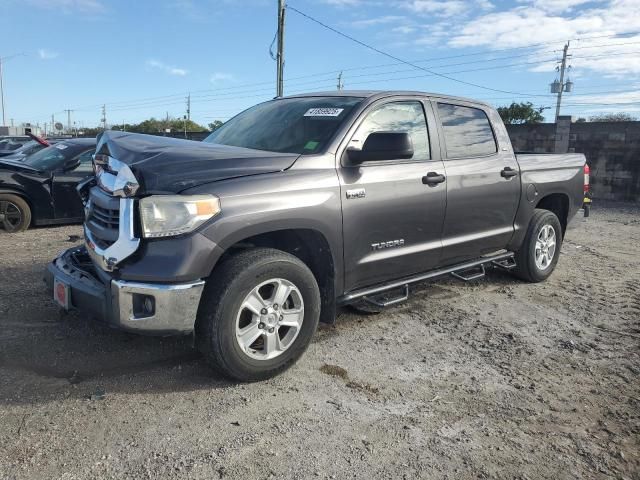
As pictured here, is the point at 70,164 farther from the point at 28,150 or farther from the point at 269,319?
the point at 269,319

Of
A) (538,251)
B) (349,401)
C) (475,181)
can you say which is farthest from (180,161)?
(538,251)

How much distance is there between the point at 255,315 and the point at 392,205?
136 cm

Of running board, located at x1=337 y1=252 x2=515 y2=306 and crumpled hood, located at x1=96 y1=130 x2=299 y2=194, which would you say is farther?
running board, located at x1=337 y1=252 x2=515 y2=306

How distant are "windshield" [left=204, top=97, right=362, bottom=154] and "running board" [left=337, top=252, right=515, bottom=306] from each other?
1.09m

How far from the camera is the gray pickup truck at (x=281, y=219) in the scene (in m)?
2.94

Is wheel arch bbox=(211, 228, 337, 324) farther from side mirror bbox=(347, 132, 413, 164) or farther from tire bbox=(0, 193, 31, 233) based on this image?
tire bbox=(0, 193, 31, 233)

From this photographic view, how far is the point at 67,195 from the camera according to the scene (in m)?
8.15

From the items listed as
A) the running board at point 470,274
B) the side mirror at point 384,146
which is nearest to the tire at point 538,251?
the running board at point 470,274

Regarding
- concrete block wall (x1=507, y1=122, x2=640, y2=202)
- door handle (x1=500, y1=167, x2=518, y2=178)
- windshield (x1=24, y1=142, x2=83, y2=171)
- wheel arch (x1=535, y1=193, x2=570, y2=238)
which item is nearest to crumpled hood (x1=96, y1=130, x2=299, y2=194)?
door handle (x1=500, y1=167, x2=518, y2=178)

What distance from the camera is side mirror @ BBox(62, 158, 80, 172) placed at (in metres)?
8.18

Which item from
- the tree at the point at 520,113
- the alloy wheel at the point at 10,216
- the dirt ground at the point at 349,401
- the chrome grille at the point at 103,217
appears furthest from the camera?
the tree at the point at 520,113

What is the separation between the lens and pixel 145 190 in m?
2.99

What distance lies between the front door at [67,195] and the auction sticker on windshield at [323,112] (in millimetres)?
5328

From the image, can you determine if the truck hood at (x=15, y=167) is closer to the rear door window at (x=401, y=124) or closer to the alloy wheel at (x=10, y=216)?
the alloy wheel at (x=10, y=216)
